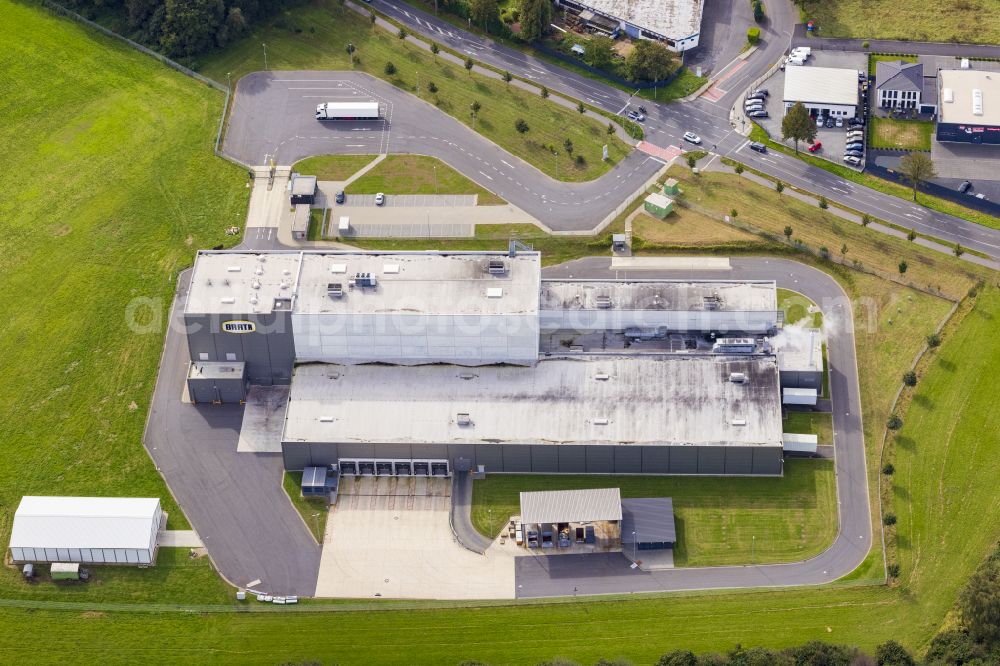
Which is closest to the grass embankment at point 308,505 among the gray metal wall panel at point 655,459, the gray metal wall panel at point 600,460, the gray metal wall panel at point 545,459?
the gray metal wall panel at point 545,459

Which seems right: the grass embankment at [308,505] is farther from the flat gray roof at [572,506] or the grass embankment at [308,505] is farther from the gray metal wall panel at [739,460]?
the gray metal wall panel at [739,460]

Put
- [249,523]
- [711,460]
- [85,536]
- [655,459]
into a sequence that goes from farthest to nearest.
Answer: [655,459], [711,460], [249,523], [85,536]

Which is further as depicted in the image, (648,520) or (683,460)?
(683,460)

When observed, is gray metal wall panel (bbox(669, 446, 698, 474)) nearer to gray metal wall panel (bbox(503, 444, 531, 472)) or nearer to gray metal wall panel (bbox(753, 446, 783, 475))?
gray metal wall panel (bbox(753, 446, 783, 475))

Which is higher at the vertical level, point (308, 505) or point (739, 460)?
point (739, 460)

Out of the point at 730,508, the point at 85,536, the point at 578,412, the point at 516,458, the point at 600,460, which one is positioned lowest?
the point at 85,536

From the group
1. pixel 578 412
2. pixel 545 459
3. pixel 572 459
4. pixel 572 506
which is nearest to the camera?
pixel 572 506

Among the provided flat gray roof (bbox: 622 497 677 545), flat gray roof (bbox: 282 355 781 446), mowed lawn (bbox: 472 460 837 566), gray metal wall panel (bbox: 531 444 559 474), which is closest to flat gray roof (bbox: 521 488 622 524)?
flat gray roof (bbox: 622 497 677 545)

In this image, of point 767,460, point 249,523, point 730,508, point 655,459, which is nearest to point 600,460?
point 655,459

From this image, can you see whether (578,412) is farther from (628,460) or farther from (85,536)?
(85,536)
